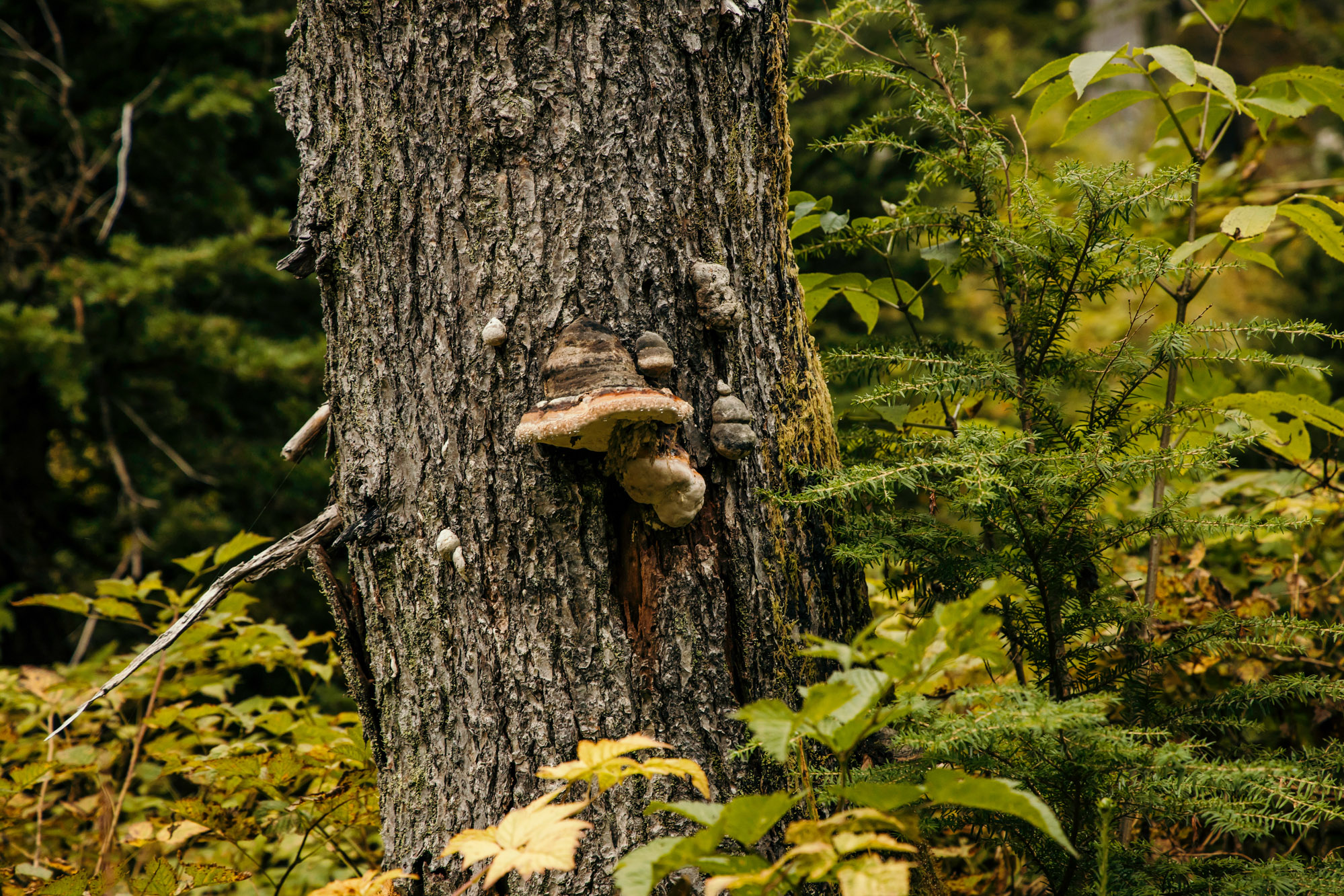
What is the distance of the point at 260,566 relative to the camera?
1782mm

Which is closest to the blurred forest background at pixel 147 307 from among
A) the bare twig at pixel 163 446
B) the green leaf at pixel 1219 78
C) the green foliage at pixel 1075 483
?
the bare twig at pixel 163 446

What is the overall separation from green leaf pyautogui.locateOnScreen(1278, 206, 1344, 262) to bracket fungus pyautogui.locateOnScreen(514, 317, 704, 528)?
143cm

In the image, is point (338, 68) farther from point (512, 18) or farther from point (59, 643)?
point (59, 643)

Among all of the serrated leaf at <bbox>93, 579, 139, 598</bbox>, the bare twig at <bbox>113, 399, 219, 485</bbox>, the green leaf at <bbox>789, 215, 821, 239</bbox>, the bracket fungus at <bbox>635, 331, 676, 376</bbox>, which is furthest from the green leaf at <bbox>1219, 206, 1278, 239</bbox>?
the bare twig at <bbox>113, 399, 219, 485</bbox>

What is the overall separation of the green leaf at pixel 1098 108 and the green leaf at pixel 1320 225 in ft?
1.34

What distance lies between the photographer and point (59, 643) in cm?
485

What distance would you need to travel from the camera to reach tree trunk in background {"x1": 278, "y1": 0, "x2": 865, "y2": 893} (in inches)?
62.0

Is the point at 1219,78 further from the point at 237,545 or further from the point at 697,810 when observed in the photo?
the point at 237,545

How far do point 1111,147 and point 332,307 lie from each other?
819 inches

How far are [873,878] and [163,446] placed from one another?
4850 mm

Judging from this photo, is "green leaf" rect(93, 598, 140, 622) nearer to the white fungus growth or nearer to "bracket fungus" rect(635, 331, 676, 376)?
the white fungus growth

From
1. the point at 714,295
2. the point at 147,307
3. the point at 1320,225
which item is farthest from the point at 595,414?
the point at 147,307

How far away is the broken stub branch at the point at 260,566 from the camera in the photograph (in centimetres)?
168

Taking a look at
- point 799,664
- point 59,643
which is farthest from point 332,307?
point 59,643
